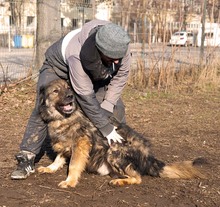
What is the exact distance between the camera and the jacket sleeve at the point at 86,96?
164 inches

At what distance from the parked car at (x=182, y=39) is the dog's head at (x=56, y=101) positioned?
667 cm

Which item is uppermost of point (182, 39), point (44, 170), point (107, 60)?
point (182, 39)

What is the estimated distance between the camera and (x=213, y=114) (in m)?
8.67

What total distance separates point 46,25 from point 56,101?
5.47 m

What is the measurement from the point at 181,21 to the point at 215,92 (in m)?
2.28

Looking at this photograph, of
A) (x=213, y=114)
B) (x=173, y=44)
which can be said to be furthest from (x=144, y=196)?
(x=173, y=44)

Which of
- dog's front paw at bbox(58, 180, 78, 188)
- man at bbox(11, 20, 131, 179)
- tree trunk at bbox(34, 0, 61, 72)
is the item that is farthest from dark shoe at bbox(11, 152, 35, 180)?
tree trunk at bbox(34, 0, 61, 72)

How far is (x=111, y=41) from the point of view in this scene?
12.3 feet

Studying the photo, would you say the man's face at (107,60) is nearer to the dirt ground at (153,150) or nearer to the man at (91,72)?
the man at (91,72)

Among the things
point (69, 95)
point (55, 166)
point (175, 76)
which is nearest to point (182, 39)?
point (175, 76)

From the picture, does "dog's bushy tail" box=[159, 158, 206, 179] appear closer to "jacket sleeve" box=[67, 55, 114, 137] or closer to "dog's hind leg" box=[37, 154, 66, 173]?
"jacket sleeve" box=[67, 55, 114, 137]

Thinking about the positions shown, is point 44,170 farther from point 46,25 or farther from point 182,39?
point 182,39

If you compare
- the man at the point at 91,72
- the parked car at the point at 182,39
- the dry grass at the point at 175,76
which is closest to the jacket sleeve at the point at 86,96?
the man at the point at 91,72

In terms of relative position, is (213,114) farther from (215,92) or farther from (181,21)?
(181,21)
